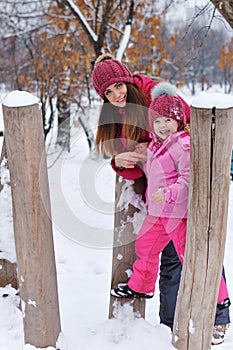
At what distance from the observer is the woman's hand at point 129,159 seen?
2041mm

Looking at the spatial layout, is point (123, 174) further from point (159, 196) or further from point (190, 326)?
point (190, 326)

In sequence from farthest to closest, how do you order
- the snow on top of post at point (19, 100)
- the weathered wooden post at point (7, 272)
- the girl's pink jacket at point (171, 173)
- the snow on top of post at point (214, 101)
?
the weathered wooden post at point (7, 272), the girl's pink jacket at point (171, 173), the snow on top of post at point (19, 100), the snow on top of post at point (214, 101)

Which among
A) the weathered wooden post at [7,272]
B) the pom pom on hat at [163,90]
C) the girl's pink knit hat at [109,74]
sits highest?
the girl's pink knit hat at [109,74]

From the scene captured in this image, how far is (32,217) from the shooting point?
171 cm

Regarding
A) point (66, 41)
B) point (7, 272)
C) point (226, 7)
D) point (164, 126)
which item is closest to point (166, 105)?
point (164, 126)

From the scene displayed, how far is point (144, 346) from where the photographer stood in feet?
6.73

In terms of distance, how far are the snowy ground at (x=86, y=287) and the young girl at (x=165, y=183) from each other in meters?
0.27

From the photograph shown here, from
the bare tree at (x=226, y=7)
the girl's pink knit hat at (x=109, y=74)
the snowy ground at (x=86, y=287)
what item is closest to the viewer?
the girl's pink knit hat at (x=109, y=74)

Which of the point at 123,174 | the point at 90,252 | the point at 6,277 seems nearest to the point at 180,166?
the point at 123,174

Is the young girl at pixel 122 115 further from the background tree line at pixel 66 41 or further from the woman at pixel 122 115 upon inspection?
the background tree line at pixel 66 41

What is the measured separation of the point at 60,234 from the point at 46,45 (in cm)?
487

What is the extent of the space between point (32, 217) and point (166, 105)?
0.71 metres

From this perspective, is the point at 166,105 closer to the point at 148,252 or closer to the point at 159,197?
the point at 159,197

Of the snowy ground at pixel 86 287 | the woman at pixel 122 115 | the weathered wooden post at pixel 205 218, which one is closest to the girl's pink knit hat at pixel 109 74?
the woman at pixel 122 115
